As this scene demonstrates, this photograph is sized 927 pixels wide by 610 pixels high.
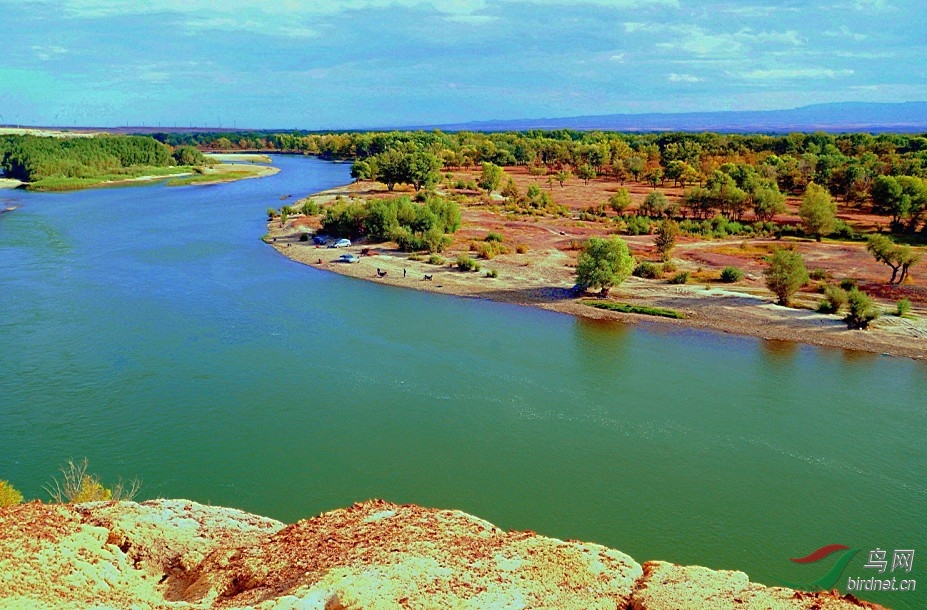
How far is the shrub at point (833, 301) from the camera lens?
116 ft

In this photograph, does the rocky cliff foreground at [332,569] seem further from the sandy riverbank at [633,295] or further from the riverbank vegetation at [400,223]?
the riverbank vegetation at [400,223]

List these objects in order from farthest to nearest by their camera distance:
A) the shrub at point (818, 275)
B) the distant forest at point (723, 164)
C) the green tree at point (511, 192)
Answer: the green tree at point (511, 192)
the distant forest at point (723, 164)
the shrub at point (818, 275)

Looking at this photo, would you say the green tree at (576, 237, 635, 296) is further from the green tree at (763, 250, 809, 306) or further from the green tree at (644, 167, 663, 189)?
the green tree at (644, 167, 663, 189)

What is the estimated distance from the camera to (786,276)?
36594 mm

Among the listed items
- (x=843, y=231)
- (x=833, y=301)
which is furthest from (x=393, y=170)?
(x=833, y=301)

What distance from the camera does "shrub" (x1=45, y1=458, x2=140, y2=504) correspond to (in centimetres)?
1556

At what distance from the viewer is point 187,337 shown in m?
31.5

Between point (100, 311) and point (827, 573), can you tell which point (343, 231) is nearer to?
point (100, 311)

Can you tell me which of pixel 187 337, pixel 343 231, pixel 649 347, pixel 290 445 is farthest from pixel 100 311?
pixel 649 347

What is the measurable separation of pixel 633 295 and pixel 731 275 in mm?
7243

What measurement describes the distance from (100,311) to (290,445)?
64.7 ft

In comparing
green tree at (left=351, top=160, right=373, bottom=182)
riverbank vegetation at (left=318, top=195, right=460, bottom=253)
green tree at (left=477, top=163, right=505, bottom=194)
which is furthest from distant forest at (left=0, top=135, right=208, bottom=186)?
riverbank vegetation at (left=318, top=195, right=460, bottom=253)

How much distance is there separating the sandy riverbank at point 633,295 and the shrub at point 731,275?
752mm

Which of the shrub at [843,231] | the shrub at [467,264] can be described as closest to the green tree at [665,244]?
the shrub at [467,264]
